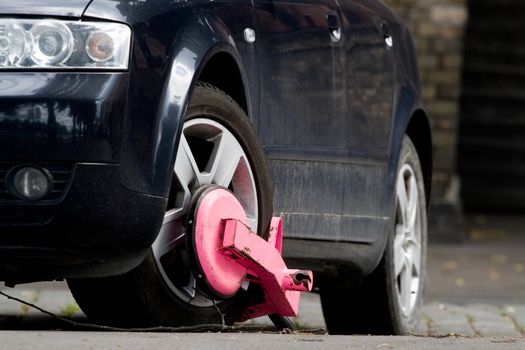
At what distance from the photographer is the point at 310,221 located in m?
5.51

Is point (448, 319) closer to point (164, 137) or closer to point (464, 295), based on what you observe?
point (464, 295)

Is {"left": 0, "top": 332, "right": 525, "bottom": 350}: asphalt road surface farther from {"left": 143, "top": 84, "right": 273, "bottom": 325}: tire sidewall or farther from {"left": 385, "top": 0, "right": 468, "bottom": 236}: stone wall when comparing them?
{"left": 385, "top": 0, "right": 468, "bottom": 236}: stone wall

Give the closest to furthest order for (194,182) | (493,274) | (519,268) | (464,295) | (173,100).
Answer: (173,100) < (194,182) < (464,295) < (493,274) < (519,268)

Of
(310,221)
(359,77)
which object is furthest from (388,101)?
(310,221)

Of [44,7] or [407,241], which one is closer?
[44,7]

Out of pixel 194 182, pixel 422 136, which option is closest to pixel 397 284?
pixel 422 136

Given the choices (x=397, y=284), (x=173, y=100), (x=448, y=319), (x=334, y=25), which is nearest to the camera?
(x=173, y=100)

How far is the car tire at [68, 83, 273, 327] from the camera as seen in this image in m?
4.50

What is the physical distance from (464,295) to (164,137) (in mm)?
5346

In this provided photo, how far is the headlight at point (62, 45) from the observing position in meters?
4.25

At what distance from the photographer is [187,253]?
4.50m

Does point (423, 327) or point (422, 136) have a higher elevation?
point (422, 136)

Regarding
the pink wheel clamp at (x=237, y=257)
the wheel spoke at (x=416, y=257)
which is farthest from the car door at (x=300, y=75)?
the wheel spoke at (x=416, y=257)

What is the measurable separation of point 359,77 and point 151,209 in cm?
182
